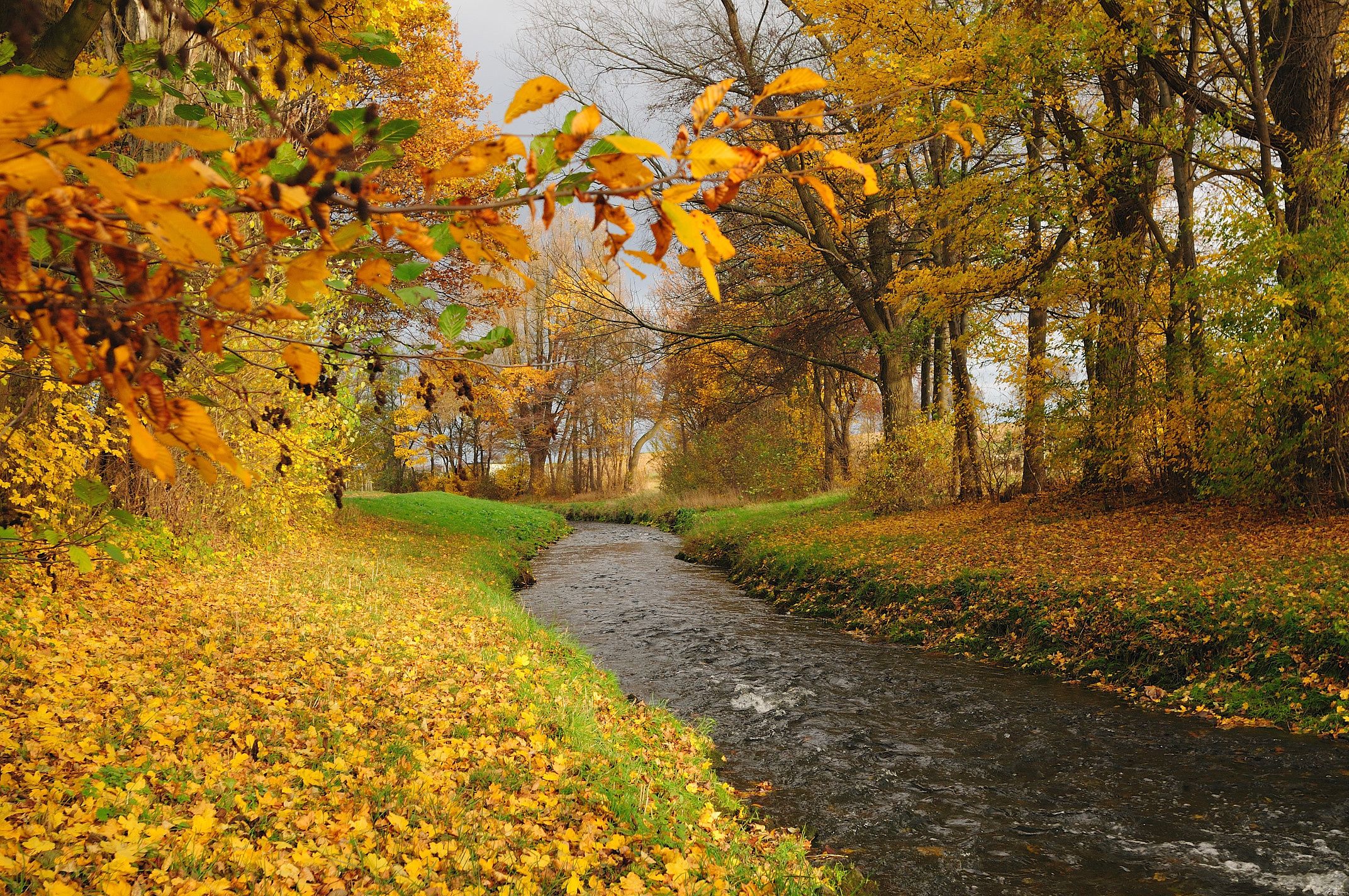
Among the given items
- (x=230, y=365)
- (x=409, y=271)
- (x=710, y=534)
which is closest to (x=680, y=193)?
(x=409, y=271)

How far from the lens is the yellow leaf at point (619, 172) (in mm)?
1168

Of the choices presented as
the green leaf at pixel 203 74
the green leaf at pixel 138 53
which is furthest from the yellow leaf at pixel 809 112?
the green leaf at pixel 138 53

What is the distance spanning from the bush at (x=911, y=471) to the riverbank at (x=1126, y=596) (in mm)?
1746

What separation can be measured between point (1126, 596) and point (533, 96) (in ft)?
26.5

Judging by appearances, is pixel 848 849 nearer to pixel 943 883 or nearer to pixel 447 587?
pixel 943 883

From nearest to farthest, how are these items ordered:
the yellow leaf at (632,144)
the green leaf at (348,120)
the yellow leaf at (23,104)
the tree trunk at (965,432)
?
1. the yellow leaf at (23,104)
2. the yellow leaf at (632,144)
3. the green leaf at (348,120)
4. the tree trunk at (965,432)

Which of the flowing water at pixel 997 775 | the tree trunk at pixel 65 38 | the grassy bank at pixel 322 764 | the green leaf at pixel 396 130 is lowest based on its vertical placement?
the flowing water at pixel 997 775

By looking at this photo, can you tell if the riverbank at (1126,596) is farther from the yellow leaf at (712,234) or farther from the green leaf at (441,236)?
the green leaf at (441,236)

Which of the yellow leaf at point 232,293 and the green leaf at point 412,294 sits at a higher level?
the green leaf at point 412,294

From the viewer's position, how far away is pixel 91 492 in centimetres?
226

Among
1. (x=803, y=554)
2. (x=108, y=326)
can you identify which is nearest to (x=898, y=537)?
(x=803, y=554)

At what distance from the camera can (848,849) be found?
4320 millimetres

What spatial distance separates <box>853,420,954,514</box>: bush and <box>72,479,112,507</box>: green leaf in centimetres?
1370

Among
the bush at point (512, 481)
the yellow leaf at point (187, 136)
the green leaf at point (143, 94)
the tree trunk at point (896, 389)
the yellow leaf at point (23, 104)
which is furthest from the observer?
the bush at point (512, 481)
